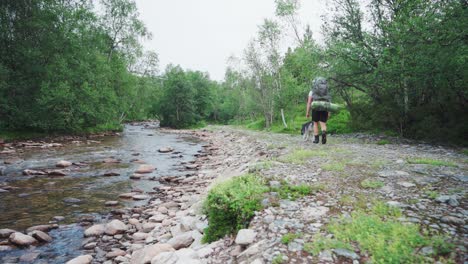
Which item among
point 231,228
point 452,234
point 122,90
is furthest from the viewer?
point 122,90

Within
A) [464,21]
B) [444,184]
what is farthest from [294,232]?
[464,21]

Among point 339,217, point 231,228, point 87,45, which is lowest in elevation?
point 231,228

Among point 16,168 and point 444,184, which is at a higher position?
point 444,184

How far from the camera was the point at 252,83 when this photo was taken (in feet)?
125

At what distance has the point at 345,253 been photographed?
10.7 ft

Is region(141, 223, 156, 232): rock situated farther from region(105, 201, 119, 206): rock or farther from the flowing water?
region(105, 201, 119, 206): rock

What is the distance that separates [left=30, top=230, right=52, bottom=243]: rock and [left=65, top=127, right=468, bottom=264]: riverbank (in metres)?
0.93

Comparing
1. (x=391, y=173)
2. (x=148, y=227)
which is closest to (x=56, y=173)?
(x=148, y=227)

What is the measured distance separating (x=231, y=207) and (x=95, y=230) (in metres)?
4.11

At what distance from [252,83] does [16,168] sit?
2969 cm

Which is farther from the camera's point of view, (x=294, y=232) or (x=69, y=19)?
(x=69, y=19)

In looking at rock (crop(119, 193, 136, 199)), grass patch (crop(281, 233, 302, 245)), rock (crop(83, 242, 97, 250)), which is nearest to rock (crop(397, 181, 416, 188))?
grass patch (crop(281, 233, 302, 245))

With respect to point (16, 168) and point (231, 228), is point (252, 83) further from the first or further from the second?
point (231, 228)

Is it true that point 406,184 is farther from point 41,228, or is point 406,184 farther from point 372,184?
point 41,228
